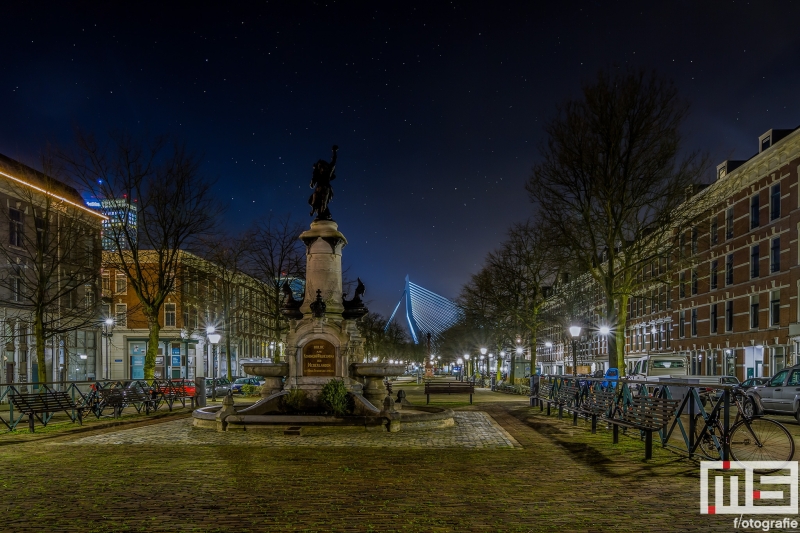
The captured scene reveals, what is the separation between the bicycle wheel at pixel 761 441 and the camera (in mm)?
10523

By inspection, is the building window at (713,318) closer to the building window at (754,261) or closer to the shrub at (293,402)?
the building window at (754,261)

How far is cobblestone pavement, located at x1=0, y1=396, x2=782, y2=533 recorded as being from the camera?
7.66 meters

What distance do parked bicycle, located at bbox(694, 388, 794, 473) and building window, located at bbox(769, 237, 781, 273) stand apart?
3053 centimetres

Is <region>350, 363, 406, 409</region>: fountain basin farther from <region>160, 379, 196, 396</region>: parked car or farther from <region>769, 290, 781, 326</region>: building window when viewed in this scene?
<region>769, 290, 781, 326</region>: building window

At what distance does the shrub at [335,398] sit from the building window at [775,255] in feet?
98.2

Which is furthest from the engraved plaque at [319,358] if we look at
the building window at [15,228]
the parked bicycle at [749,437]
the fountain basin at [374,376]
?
the building window at [15,228]

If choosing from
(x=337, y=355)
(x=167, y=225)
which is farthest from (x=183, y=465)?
(x=167, y=225)

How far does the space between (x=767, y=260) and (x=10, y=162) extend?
4268 cm

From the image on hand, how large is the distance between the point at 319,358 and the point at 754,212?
32.0m

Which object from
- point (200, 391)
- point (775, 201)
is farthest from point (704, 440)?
point (775, 201)

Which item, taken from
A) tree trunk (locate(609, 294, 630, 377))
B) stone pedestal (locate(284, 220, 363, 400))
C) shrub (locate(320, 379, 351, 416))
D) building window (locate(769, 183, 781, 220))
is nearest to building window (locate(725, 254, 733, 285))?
building window (locate(769, 183, 781, 220))

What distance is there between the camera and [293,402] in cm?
1802

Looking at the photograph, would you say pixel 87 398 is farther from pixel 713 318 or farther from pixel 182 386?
pixel 713 318

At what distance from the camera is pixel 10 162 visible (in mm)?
39688
